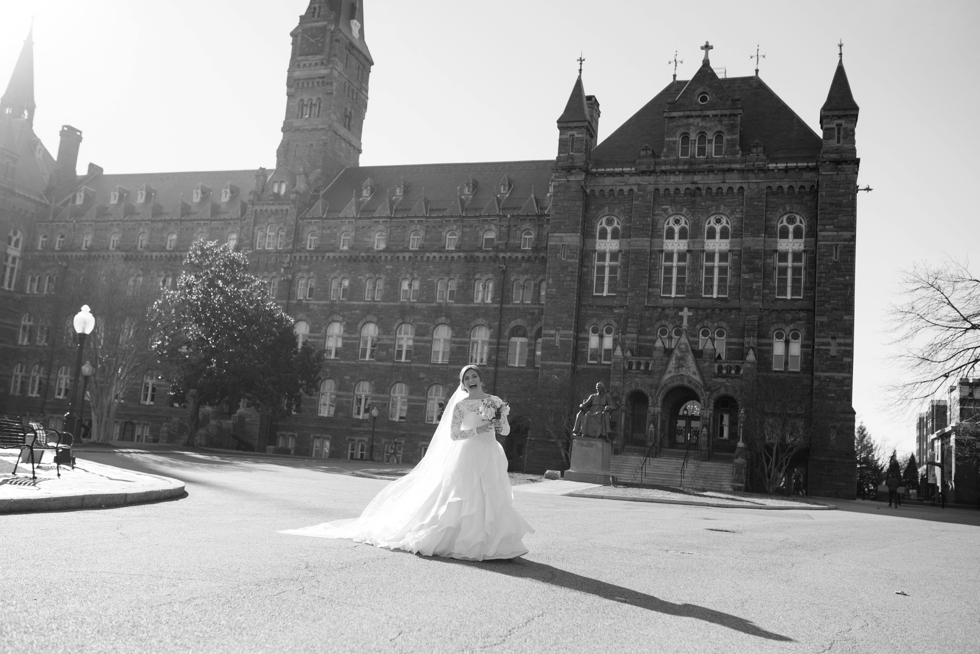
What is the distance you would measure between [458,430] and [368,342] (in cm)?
4611

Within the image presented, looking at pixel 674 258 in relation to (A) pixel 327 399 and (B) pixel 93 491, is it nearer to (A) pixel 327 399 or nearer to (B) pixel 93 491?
(A) pixel 327 399

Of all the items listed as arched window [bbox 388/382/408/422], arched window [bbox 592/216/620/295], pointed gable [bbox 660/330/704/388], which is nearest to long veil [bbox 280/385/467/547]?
pointed gable [bbox 660/330/704/388]

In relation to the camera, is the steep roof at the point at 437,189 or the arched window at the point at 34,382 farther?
the arched window at the point at 34,382

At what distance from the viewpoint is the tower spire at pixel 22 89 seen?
68.3 meters

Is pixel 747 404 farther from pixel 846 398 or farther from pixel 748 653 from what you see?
pixel 748 653

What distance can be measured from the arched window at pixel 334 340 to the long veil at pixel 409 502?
45401 millimetres

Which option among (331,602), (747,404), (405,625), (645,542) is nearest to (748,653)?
(405,625)

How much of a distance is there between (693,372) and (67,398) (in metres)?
39.8

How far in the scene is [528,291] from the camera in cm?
5275

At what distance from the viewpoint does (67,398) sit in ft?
198

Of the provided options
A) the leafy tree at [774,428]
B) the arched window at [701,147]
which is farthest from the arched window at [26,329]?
the leafy tree at [774,428]

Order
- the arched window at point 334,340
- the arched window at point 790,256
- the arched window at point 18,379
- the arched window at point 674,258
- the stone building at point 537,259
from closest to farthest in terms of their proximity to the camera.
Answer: the stone building at point 537,259 → the arched window at point 790,256 → the arched window at point 674,258 → the arched window at point 334,340 → the arched window at point 18,379

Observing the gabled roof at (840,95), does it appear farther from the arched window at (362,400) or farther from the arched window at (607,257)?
the arched window at (362,400)

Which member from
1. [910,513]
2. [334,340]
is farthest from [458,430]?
[334,340]
